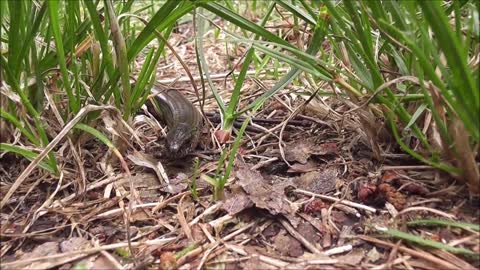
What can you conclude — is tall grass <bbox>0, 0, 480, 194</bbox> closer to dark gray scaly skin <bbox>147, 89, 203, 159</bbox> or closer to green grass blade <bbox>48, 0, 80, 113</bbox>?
green grass blade <bbox>48, 0, 80, 113</bbox>

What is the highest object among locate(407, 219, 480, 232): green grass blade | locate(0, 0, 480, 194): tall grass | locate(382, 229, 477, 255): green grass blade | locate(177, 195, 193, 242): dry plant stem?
locate(0, 0, 480, 194): tall grass

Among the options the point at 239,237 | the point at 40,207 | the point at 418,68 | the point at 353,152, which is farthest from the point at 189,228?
the point at 418,68

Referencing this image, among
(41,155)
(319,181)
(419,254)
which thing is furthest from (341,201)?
(41,155)

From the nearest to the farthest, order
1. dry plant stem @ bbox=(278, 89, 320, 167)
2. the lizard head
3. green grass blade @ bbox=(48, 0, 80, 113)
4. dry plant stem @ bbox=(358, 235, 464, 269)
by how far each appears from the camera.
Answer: dry plant stem @ bbox=(358, 235, 464, 269), green grass blade @ bbox=(48, 0, 80, 113), dry plant stem @ bbox=(278, 89, 320, 167), the lizard head

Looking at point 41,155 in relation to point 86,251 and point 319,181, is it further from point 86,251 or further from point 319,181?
point 319,181

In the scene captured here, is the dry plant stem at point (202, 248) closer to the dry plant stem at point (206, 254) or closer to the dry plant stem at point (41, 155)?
the dry plant stem at point (206, 254)

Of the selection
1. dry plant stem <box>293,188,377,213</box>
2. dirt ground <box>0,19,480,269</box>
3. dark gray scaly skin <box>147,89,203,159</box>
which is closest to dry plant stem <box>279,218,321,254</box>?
dirt ground <box>0,19,480,269</box>
